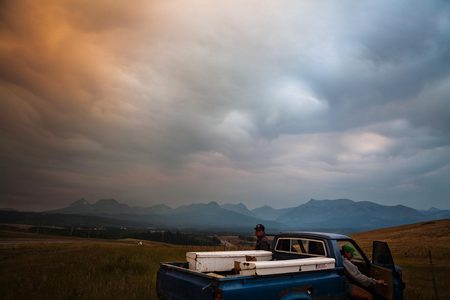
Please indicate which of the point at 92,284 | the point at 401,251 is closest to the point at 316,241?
the point at 92,284

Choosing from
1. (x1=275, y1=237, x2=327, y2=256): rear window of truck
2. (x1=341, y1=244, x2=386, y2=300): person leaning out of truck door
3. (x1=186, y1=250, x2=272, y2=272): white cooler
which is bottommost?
(x1=341, y1=244, x2=386, y2=300): person leaning out of truck door

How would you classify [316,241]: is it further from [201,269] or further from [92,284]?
[92,284]

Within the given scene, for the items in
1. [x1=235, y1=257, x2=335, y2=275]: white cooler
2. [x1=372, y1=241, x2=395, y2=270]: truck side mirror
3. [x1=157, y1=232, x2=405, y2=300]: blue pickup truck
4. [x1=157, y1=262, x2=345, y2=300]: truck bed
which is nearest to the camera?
[x1=157, y1=262, x2=345, y2=300]: truck bed

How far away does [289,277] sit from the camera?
638 centimetres

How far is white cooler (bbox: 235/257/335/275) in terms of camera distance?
19.8ft

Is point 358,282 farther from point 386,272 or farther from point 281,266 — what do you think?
point 281,266

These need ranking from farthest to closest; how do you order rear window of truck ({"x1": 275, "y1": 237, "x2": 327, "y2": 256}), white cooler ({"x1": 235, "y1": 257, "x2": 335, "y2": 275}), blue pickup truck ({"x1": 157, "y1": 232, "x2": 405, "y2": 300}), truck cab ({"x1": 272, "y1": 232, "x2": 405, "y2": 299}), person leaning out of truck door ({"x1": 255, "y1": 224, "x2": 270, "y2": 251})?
person leaning out of truck door ({"x1": 255, "y1": 224, "x2": 270, "y2": 251}) → rear window of truck ({"x1": 275, "y1": 237, "x2": 327, "y2": 256}) → truck cab ({"x1": 272, "y1": 232, "x2": 405, "y2": 299}) → white cooler ({"x1": 235, "y1": 257, "x2": 335, "y2": 275}) → blue pickup truck ({"x1": 157, "y1": 232, "x2": 405, "y2": 300})

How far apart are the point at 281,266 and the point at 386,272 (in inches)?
126

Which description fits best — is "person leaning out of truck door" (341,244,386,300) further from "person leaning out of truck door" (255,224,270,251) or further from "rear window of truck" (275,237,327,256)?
"person leaning out of truck door" (255,224,270,251)

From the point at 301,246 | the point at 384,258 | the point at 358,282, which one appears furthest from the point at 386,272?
the point at 301,246

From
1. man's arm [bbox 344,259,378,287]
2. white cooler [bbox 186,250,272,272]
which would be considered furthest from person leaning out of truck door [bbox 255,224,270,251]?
man's arm [bbox 344,259,378,287]

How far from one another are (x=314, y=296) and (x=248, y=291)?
5.48 feet

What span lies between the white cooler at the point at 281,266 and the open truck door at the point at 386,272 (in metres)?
1.62

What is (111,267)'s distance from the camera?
15227mm
